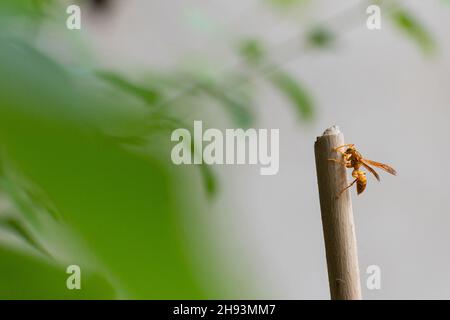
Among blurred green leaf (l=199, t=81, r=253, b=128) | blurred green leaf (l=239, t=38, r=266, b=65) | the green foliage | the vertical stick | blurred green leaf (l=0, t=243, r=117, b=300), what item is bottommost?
the vertical stick

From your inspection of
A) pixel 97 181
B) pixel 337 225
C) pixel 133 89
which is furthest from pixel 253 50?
pixel 337 225

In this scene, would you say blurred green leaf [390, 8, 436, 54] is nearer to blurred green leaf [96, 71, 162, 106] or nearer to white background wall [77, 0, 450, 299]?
white background wall [77, 0, 450, 299]

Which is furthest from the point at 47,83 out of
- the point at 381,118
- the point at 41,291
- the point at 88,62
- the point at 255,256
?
the point at 381,118

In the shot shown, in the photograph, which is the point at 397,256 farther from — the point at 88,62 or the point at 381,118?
the point at 88,62

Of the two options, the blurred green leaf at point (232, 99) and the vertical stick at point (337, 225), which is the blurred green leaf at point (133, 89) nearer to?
the blurred green leaf at point (232, 99)

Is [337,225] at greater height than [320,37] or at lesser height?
lesser

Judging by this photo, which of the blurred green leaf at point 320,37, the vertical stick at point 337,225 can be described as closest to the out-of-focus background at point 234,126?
the blurred green leaf at point 320,37

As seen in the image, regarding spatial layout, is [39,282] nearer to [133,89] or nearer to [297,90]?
[133,89]

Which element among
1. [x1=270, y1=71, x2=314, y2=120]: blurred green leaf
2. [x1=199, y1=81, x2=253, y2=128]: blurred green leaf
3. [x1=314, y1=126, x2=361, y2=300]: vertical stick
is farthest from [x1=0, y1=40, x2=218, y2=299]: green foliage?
[x1=314, y1=126, x2=361, y2=300]: vertical stick
